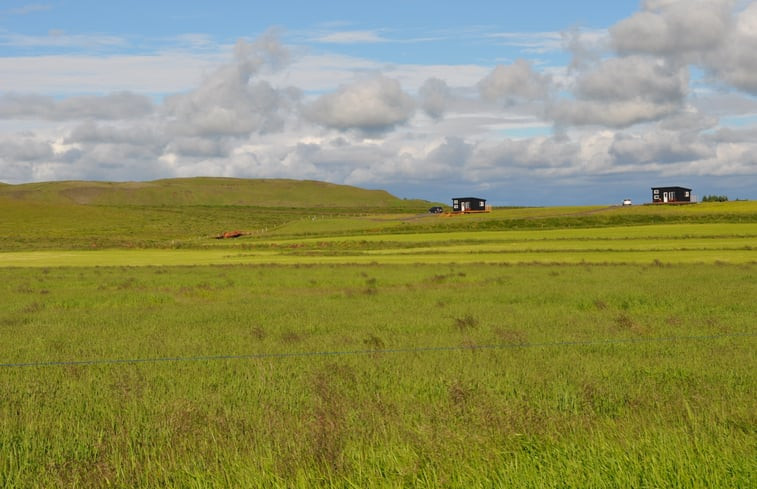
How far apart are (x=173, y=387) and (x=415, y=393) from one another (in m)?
3.61

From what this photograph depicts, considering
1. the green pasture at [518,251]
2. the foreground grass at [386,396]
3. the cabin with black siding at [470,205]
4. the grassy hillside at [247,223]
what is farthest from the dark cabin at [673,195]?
the foreground grass at [386,396]

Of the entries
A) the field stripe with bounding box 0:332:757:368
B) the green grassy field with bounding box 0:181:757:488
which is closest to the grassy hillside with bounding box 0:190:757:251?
the green grassy field with bounding box 0:181:757:488

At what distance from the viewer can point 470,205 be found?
150 metres

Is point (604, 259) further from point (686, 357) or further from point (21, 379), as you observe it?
point (21, 379)

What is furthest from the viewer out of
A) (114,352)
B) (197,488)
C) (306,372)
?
(114,352)

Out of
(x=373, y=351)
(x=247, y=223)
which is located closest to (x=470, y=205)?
(x=247, y=223)

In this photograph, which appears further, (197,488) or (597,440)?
(597,440)

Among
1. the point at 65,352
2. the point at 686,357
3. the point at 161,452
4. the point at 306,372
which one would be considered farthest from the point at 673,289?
the point at 161,452

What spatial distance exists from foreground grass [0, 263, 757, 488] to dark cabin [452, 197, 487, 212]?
5000 inches

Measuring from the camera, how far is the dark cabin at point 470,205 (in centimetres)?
14988

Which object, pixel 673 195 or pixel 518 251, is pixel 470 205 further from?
pixel 518 251

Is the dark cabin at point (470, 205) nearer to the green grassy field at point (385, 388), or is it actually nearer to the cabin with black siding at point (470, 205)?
the cabin with black siding at point (470, 205)

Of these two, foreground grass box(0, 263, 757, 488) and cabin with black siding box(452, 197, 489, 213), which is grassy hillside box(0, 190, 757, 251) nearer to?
cabin with black siding box(452, 197, 489, 213)

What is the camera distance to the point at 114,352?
15078 millimetres
